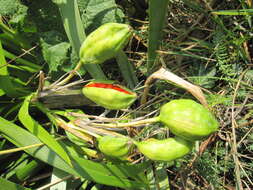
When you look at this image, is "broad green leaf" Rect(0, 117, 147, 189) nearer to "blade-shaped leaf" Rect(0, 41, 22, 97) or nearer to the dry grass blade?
"blade-shaped leaf" Rect(0, 41, 22, 97)

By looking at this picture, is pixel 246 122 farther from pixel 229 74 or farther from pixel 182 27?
pixel 182 27

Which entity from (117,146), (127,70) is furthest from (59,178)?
(127,70)

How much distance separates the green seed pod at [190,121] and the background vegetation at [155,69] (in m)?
0.31

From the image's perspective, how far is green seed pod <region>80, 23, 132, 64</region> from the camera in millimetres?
932

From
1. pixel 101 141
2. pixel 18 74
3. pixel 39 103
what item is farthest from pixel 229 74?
pixel 18 74

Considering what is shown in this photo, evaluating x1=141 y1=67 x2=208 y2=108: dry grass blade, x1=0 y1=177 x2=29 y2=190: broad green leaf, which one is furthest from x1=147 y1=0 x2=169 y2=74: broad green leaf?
x1=0 y1=177 x2=29 y2=190: broad green leaf

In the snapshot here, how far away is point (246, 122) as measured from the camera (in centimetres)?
130

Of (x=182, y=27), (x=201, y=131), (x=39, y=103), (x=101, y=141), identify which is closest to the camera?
(x=201, y=131)

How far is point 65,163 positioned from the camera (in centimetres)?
110

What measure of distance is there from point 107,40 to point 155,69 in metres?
0.48

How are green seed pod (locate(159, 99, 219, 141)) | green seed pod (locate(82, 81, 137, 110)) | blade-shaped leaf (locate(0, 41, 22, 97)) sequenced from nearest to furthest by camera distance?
green seed pod (locate(159, 99, 219, 141)) < green seed pod (locate(82, 81, 137, 110)) < blade-shaped leaf (locate(0, 41, 22, 97))

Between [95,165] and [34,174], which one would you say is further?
[34,174]

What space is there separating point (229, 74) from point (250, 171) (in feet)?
1.43

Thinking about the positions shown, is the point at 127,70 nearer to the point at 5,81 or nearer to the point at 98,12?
the point at 98,12
